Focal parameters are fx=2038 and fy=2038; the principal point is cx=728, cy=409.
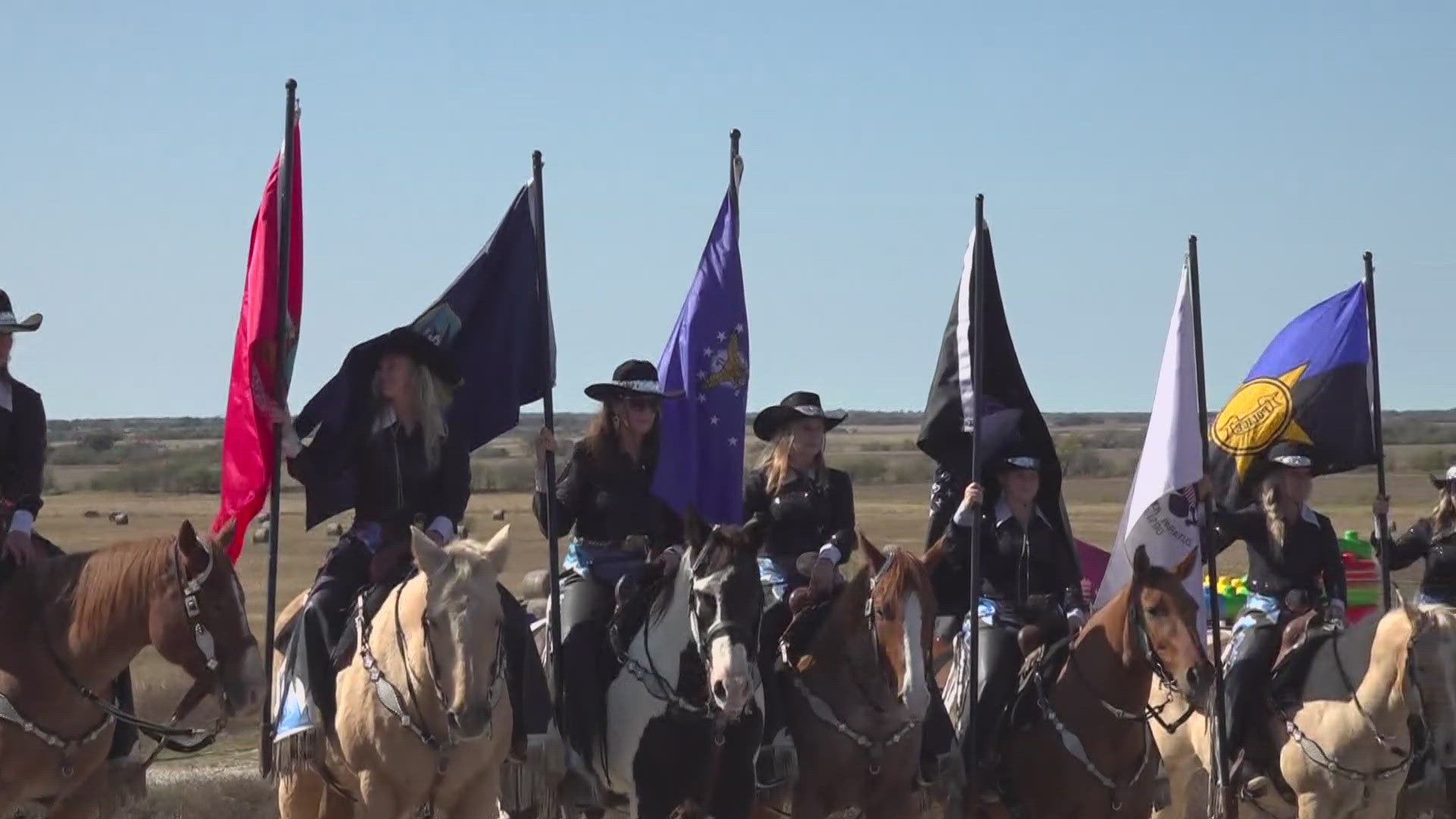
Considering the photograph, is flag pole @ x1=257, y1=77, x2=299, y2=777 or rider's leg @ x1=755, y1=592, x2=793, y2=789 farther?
rider's leg @ x1=755, y1=592, x2=793, y2=789

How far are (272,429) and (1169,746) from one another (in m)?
7.00

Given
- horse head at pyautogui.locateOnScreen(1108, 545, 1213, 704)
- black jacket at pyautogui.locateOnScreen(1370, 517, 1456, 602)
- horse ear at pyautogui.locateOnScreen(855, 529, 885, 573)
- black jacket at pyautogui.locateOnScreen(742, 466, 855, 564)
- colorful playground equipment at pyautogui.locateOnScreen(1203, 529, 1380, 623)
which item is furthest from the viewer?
colorful playground equipment at pyautogui.locateOnScreen(1203, 529, 1380, 623)

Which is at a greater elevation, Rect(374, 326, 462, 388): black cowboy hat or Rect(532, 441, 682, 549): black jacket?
Rect(374, 326, 462, 388): black cowboy hat

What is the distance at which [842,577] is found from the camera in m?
12.7

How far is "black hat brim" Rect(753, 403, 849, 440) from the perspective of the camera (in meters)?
12.7

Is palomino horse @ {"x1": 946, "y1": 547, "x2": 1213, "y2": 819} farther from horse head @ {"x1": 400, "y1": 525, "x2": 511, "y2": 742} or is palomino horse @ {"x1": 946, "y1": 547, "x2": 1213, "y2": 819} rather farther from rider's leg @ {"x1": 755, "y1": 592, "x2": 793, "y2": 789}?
horse head @ {"x1": 400, "y1": 525, "x2": 511, "y2": 742}

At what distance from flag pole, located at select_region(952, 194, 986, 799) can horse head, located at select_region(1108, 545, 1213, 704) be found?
96cm

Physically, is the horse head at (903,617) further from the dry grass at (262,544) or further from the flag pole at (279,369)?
the dry grass at (262,544)

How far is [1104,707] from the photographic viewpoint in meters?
12.3

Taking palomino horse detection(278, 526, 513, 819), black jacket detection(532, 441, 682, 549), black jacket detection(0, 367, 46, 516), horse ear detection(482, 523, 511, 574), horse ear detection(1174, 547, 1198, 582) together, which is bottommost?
palomino horse detection(278, 526, 513, 819)

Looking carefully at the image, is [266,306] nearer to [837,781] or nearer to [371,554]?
[371,554]

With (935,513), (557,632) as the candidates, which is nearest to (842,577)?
(935,513)

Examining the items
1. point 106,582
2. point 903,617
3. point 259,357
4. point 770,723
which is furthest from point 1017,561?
point 106,582

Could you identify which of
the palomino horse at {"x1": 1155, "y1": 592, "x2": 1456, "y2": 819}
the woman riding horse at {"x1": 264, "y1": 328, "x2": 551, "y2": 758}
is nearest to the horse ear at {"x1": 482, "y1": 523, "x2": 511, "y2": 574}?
the woman riding horse at {"x1": 264, "y1": 328, "x2": 551, "y2": 758}
